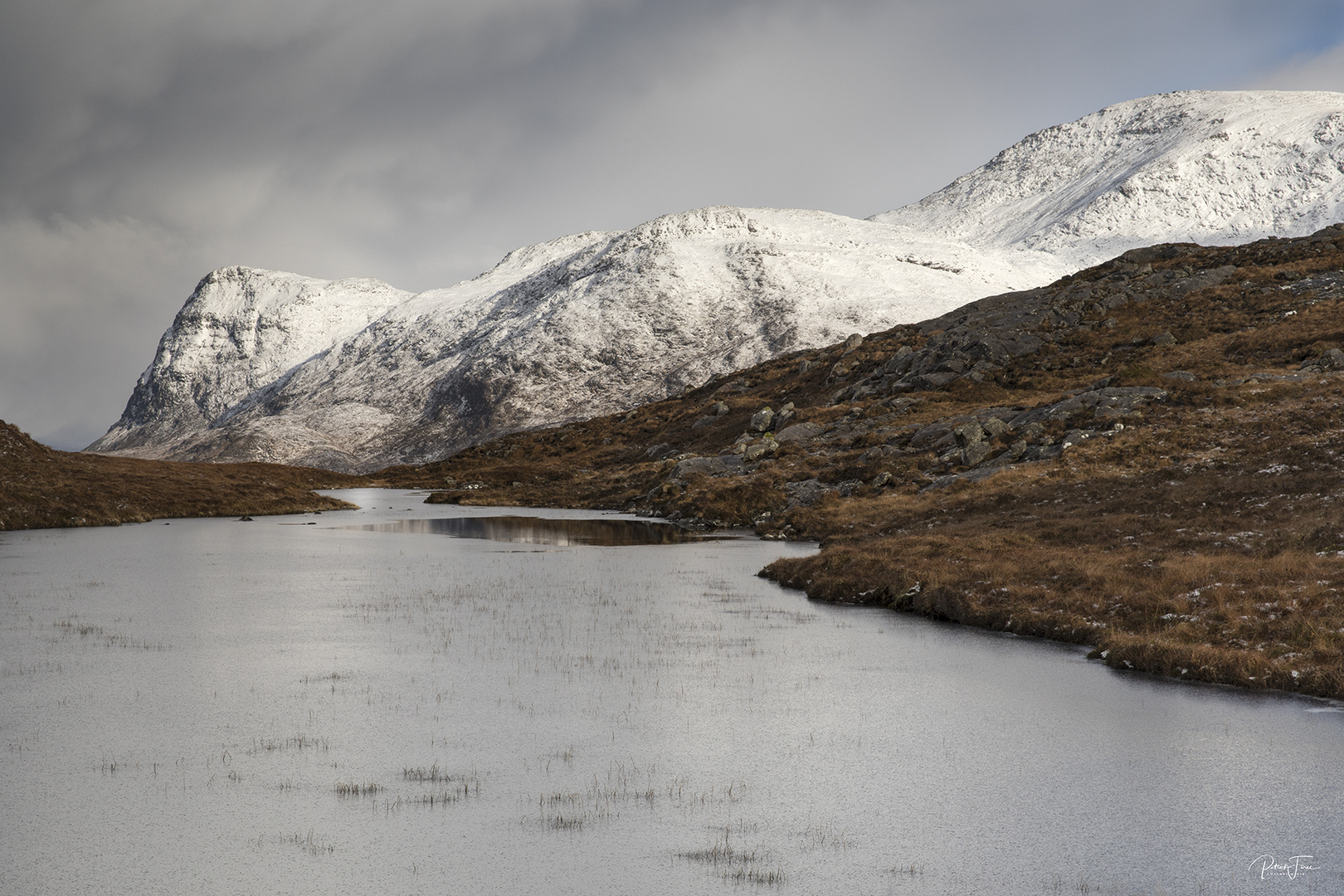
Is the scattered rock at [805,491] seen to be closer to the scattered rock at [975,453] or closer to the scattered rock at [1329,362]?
the scattered rock at [975,453]

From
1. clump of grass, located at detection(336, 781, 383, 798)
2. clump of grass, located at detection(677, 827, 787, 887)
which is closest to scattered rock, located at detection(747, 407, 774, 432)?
clump of grass, located at detection(336, 781, 383, 798)

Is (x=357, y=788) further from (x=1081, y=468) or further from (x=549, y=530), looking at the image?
(x=549, y=530)

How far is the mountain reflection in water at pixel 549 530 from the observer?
5550 cm

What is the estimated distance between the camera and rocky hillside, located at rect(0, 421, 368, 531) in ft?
198

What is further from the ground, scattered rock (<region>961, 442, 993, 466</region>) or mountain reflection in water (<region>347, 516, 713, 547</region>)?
scattered rock (<region>961, 442, 993, 466</region>)

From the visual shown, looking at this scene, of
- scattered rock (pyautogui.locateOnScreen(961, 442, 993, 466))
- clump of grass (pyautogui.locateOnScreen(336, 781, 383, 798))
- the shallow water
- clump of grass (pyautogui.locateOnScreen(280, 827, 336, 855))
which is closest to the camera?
the shallow water

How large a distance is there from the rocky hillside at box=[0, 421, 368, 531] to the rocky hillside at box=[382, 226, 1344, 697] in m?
21.9

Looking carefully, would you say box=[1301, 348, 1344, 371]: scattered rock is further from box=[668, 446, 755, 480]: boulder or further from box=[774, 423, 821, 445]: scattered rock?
box=[668, 446, 755, 480]: boulder

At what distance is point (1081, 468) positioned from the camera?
4666 cm

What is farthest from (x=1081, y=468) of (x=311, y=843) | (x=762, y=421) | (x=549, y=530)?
(x=762, y=421)

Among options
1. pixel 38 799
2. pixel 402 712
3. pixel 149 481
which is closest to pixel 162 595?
pixel 402 712

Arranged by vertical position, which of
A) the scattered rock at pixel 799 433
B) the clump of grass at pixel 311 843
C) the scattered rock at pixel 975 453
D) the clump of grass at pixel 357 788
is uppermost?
the scattered rock at pixel 799 433
